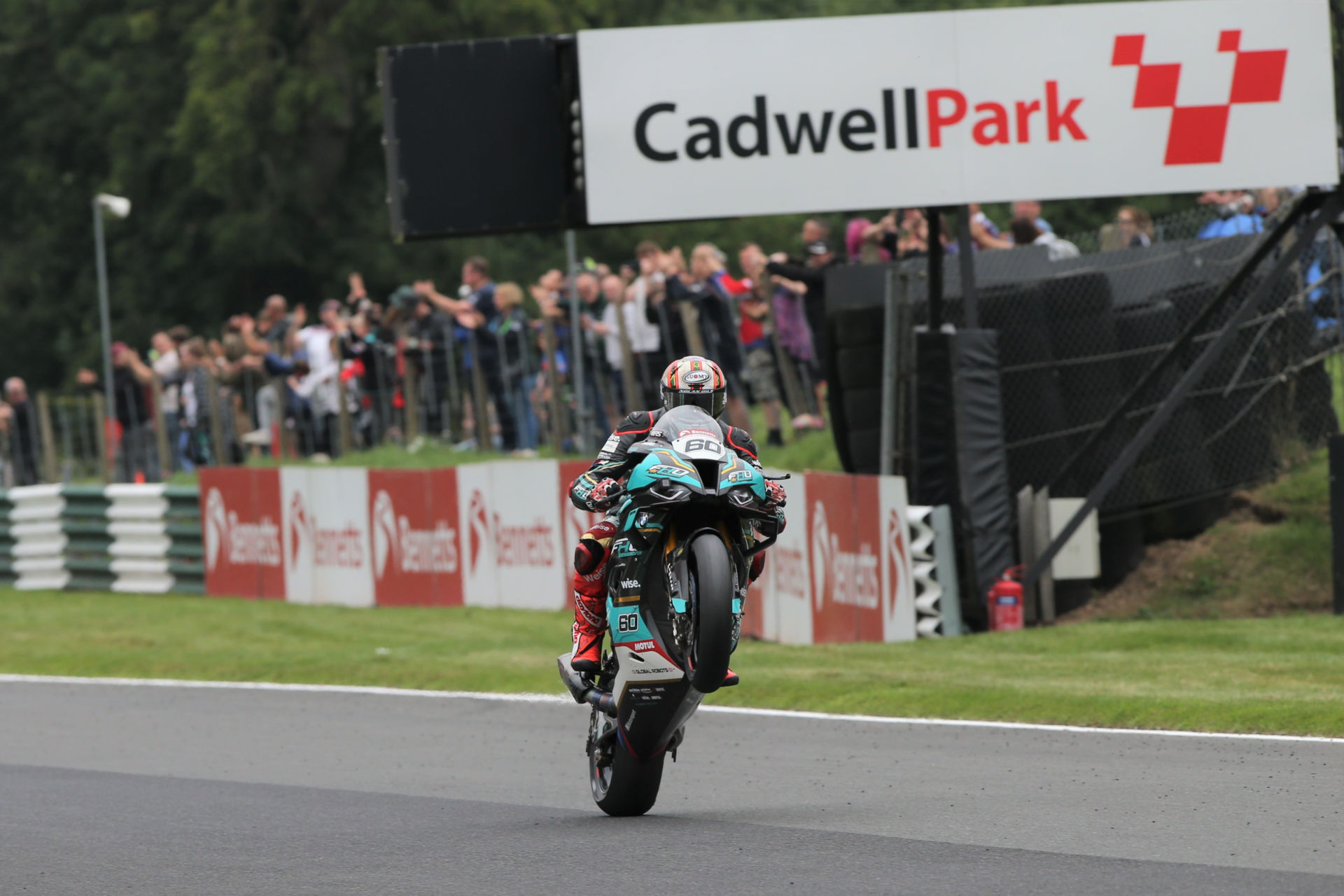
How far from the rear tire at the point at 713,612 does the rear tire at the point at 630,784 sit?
787 mm

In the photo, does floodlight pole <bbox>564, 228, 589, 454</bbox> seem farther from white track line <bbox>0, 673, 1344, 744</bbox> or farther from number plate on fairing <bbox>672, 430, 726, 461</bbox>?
number plate on fairing <bbox>672, 430, 726, 461</bbox>

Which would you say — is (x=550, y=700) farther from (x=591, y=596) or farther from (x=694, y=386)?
(x=694, y=386)

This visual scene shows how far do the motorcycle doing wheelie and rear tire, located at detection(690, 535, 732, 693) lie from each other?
0.4 inches

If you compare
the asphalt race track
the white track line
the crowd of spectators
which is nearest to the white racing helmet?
the asphalt race track

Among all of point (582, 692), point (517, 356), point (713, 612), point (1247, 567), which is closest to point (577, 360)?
point (517, 356)

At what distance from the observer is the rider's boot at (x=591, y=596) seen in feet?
29.3

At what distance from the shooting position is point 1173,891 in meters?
6.59

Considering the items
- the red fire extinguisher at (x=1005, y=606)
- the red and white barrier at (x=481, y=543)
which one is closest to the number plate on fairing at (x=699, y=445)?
the red and white barrier at (x=481, y=543)

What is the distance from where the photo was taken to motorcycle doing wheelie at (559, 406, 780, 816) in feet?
27.3

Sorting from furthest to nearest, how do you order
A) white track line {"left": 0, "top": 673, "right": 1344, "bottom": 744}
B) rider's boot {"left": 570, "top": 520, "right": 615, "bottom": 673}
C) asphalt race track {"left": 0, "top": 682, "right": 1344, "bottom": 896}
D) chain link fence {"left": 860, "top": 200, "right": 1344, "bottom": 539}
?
chain link fence {"left": 860, "top": 200, "right": 1344, "bottom": 539} < white track line {"left": 0, "top": 673, "right": 1344, "bottom": 744} < rider's boot {"left": 570, "top": 520, "right": 615, "bottom": 673} < asphalt race track {"left": 0, "top": 682, "right": 1344, "bottom": 896}

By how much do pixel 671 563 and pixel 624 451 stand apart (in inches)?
23.5

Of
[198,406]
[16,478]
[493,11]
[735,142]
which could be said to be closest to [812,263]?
[735,142]

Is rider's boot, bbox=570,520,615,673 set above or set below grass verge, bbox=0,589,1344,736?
above

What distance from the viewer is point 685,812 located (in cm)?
909
